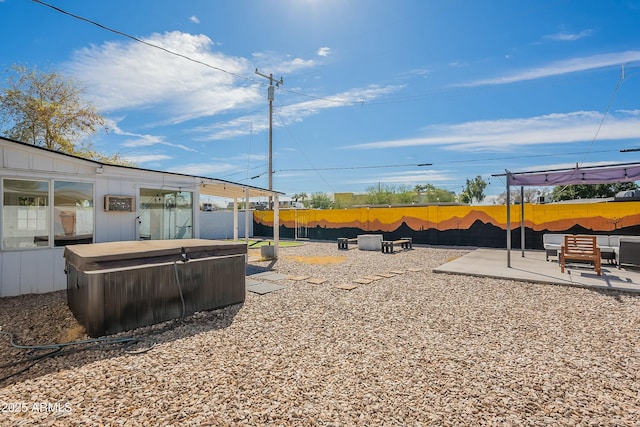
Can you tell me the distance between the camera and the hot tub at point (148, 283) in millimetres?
3516

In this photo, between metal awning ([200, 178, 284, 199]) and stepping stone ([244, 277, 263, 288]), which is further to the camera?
metal awning ([200, 178, 284, 199])

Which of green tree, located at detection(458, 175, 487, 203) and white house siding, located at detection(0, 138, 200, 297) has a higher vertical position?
green tree, located at detection(458, 175, 487, 203)

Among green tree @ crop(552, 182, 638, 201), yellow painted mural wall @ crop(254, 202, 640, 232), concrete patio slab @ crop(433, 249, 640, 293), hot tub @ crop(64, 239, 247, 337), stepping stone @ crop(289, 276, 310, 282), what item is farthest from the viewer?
green tree @ crop(552, 182, 638, 201)

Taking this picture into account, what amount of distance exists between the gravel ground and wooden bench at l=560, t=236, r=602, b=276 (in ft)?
6.98

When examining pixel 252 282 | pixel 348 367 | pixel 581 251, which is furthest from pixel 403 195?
pixel 348 367

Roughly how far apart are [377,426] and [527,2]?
39.9 feet

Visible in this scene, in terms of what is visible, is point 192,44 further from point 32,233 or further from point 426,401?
point 426,401

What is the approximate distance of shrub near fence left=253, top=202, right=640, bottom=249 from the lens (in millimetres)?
11250

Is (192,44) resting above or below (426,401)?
above

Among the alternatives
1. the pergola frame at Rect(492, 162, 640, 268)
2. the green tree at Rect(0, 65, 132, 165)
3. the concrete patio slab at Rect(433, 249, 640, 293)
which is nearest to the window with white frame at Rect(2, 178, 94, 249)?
the concrete patio slab at Rect(433, 249, 640, 293)

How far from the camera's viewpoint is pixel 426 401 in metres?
2.28

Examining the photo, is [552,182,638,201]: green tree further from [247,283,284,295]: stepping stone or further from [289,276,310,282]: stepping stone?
[247,283,284,295]: stepping stone

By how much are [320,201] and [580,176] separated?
136ft

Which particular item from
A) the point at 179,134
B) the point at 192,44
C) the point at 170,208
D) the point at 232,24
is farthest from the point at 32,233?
the point at 179,134
